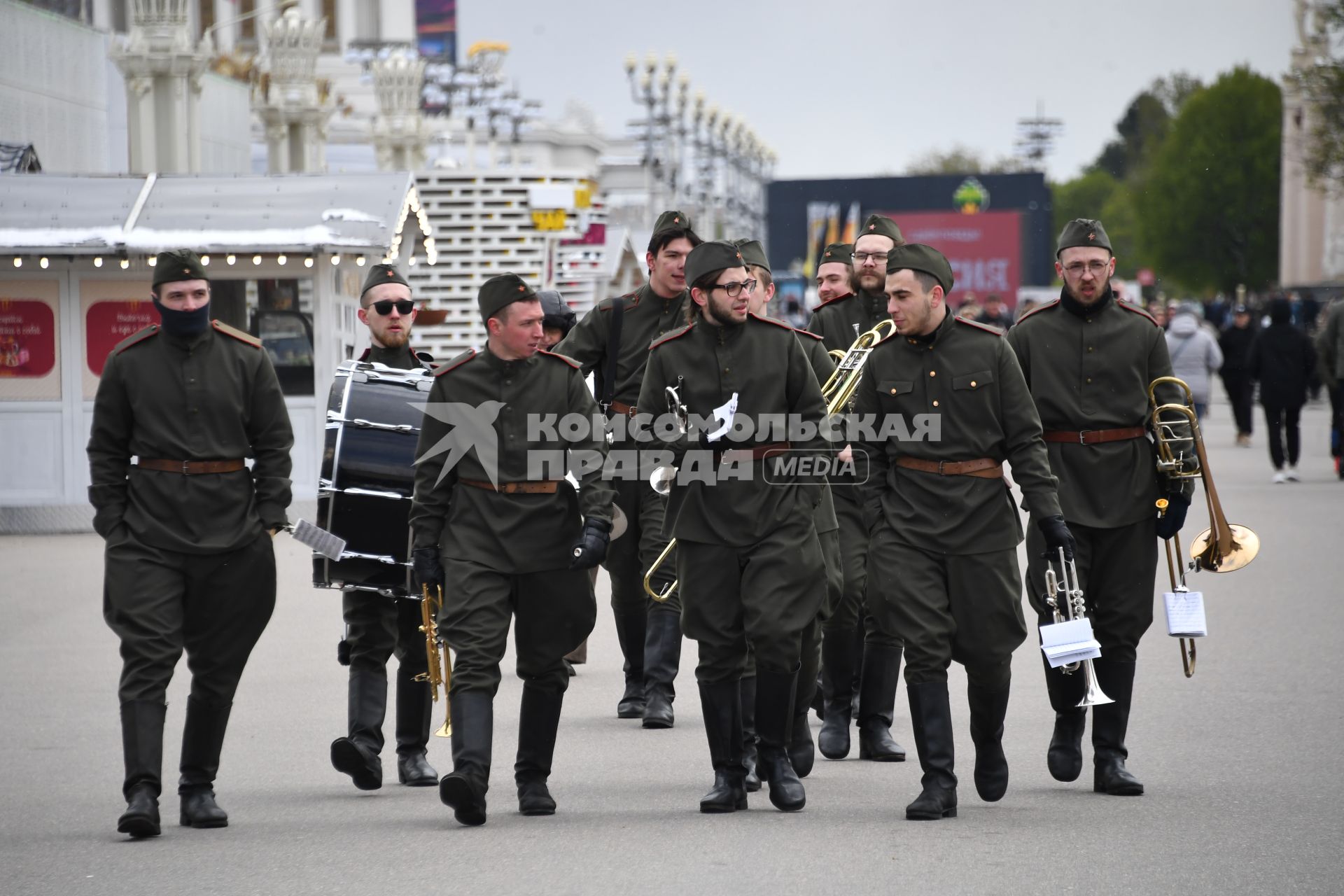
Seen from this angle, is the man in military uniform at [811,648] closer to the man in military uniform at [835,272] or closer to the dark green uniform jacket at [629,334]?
the dark green uniform jacket at [629,334]

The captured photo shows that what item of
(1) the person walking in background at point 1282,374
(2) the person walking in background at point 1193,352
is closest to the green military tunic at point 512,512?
(1) the person walking in background at point 1282,374

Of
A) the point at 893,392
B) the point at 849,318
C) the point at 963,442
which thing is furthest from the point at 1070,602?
the point at 849,318

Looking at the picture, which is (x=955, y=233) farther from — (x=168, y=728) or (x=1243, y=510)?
(x=168, y=728)

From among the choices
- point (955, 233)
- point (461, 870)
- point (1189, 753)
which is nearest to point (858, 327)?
point (1189, 753)

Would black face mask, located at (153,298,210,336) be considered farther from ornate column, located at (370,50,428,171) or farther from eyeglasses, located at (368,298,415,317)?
ornate column, located at (370,50,428,171)

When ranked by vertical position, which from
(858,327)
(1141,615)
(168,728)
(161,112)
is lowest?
(168,728)

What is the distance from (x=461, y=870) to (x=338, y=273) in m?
11.8

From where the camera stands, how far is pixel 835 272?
9.49 m

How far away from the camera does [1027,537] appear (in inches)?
294

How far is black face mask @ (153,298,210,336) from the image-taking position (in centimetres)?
696

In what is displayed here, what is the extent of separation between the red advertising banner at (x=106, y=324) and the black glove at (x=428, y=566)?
1051 centimetres

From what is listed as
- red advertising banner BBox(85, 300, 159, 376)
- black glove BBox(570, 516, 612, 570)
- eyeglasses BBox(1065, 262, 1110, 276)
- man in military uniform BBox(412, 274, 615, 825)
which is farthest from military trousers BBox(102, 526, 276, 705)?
red advertising banner BBox(85, 300, 159, 376)

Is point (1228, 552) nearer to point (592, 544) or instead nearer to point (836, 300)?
point (836, 300)

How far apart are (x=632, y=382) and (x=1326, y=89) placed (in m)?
31.9
